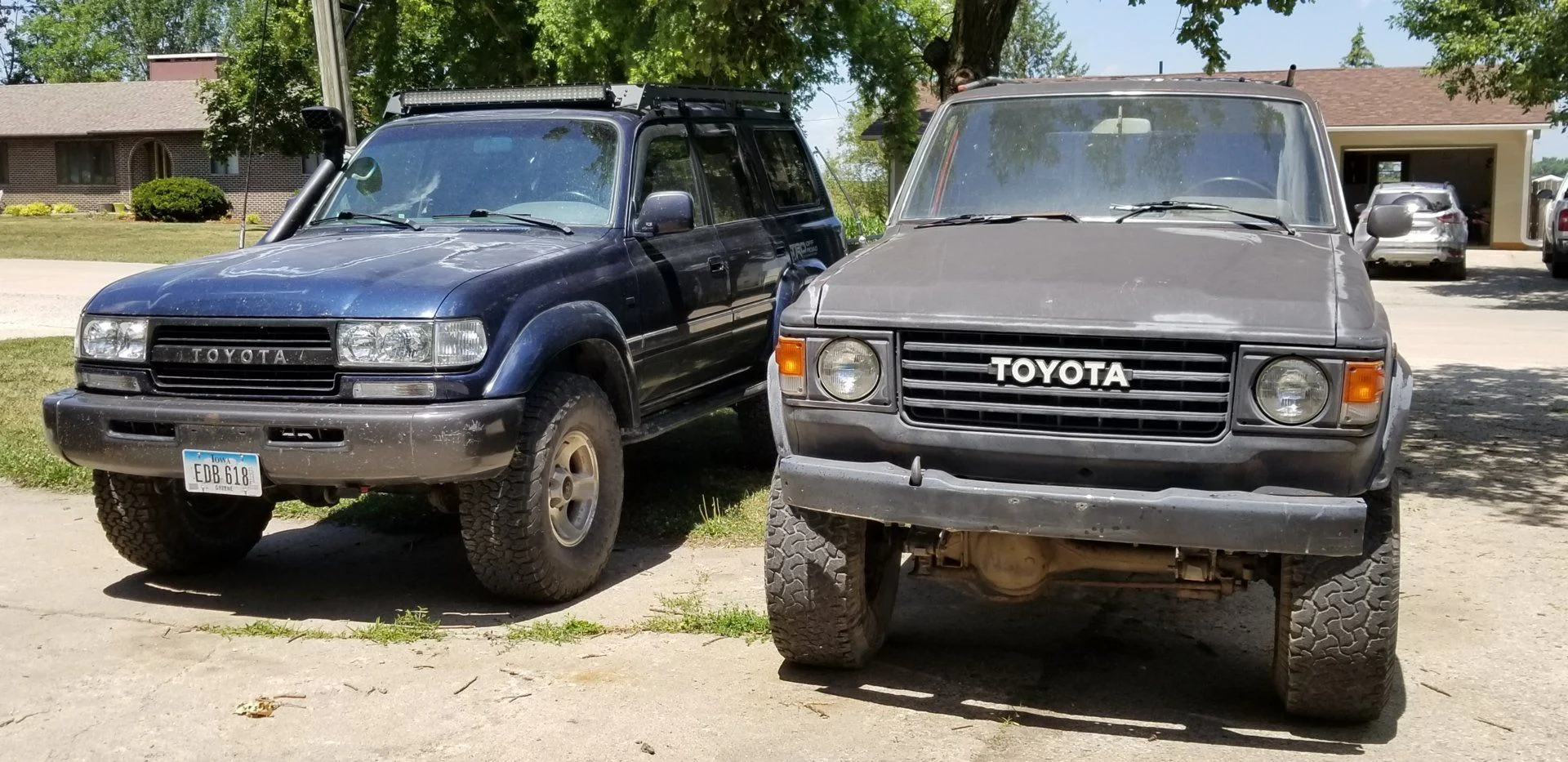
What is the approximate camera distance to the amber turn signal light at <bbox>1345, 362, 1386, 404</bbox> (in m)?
4.09

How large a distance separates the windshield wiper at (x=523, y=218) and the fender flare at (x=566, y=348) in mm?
531

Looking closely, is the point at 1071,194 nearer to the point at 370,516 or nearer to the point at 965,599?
the point at 965,599

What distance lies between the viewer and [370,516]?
25.4ft

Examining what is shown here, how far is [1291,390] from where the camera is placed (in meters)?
4.15

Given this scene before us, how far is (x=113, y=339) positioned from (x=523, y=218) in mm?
1825

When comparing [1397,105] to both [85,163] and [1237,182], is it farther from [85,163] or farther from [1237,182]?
[85,163]

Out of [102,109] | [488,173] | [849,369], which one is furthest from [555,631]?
[102,109]

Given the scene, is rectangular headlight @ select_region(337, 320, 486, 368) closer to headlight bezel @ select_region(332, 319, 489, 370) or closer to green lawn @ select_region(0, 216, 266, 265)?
headlight bezel @ select_region(332, 319, 489, 370)

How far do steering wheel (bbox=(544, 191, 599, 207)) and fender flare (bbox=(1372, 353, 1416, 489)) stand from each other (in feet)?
12.2

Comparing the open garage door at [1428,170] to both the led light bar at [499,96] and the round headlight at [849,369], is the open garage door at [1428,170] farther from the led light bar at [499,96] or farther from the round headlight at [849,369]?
the round headlight at [849,369]

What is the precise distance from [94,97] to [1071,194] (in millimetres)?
53660

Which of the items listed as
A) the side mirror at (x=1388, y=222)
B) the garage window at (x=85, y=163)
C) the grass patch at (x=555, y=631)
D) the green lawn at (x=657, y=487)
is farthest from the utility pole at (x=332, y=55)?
the garage window at (x=85, y=163)

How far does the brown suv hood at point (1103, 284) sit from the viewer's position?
4.22 meters

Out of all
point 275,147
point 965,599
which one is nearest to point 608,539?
point 965,599
